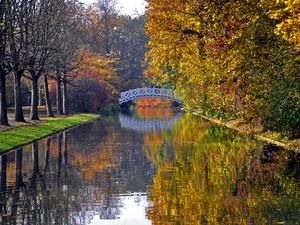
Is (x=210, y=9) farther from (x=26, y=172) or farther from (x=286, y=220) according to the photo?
(x=286, y=220)

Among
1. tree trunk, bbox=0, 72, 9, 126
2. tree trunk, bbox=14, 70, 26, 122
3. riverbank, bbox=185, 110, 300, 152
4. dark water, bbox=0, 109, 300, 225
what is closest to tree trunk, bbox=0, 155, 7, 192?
dark water, bbox=0, 109, 300, 225

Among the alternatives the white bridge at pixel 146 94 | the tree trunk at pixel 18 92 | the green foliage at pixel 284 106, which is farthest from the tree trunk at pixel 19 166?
the white bridge at pixel 146 94

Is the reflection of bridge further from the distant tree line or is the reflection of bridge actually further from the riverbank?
the riverbank

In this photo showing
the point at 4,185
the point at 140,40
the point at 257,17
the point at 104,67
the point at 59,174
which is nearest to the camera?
the point at 4,185

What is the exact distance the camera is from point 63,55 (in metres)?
57.8

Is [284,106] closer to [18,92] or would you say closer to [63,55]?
[18,92]

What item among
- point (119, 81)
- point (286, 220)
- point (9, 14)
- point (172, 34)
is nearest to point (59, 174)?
point (286, 220)

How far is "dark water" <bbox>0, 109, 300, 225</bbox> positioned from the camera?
1377 centimetres

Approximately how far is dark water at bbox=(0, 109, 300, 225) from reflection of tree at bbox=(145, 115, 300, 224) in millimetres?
21

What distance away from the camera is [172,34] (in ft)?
128

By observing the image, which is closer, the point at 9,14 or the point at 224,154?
the point at 224,154

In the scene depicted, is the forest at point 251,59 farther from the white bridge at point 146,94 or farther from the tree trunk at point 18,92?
the white bridge at point 146,94

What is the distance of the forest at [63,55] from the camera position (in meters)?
44.2

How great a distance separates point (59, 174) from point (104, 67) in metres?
69.3
